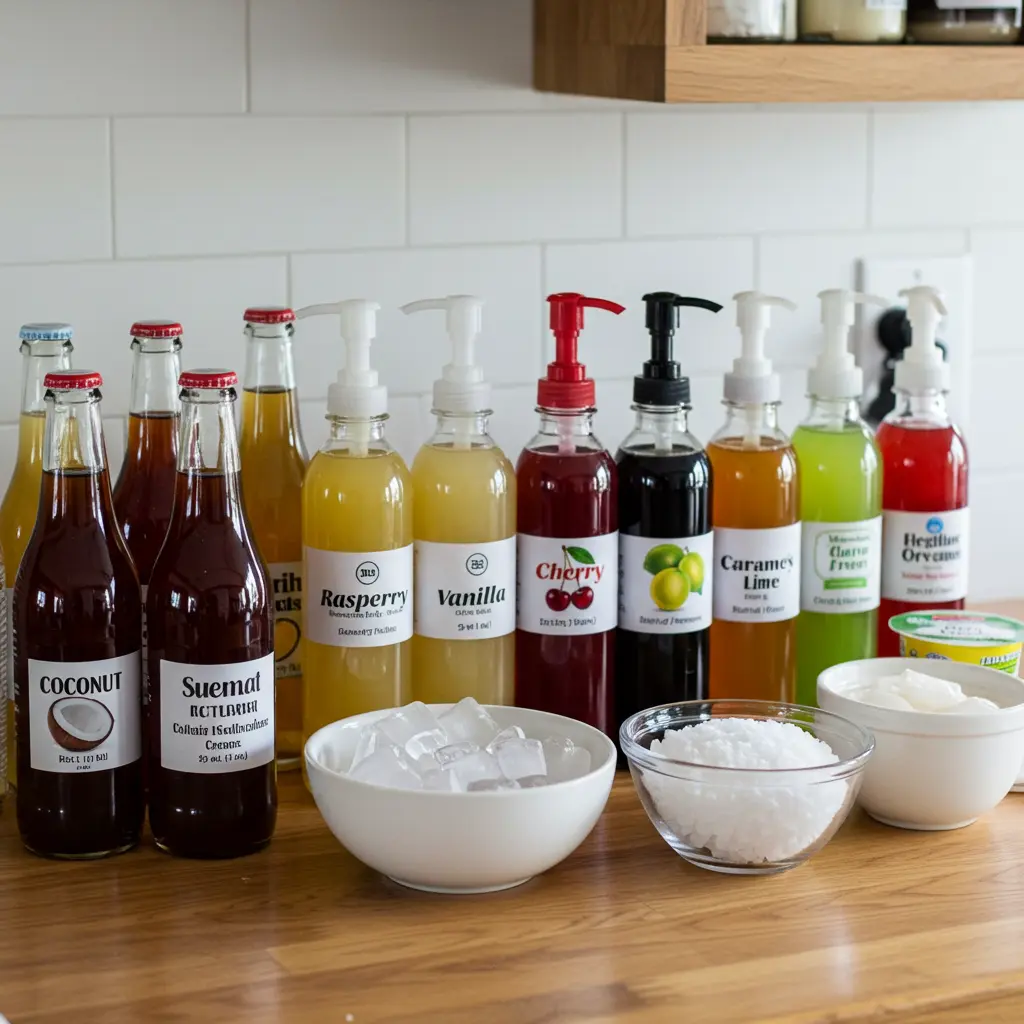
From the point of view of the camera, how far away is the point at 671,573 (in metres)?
1.14

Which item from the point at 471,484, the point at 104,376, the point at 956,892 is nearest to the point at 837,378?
the point at 471,484

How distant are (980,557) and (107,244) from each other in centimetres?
90

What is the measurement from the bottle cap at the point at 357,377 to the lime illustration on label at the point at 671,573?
0.74 ft

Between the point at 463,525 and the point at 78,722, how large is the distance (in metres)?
0.30

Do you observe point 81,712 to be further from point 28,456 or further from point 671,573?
point 671,573

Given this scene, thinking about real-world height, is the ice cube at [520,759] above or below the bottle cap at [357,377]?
below

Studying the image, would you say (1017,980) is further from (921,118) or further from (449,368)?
(921,118)

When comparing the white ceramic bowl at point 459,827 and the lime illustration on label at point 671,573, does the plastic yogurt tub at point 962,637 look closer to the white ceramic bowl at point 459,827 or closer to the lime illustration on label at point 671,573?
the lime illustration on label at point 671,573

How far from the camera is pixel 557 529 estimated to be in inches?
44.3

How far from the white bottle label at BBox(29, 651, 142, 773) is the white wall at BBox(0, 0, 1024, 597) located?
307mm

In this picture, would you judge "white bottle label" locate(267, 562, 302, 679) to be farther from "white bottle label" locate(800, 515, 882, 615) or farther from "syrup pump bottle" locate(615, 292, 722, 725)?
"white bottle label" locate(800, 515, 882, 615)

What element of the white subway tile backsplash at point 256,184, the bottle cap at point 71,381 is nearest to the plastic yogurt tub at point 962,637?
the white subway tile backsplash at point 256,184

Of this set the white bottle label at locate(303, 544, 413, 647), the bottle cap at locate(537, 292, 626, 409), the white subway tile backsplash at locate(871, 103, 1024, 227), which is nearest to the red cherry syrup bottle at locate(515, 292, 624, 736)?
the bottle cap at locate(537, 292, 626, 409)

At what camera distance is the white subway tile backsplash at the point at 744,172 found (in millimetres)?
1377
